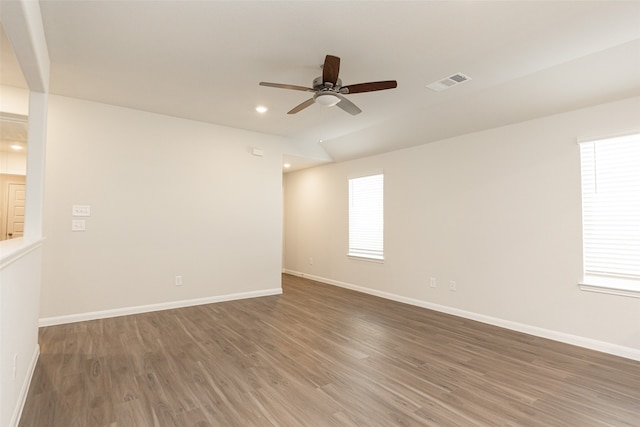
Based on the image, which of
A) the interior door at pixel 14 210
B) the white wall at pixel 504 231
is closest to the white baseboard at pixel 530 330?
the white wall at pixel 504 231

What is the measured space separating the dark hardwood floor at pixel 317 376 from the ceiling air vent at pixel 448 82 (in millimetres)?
2756

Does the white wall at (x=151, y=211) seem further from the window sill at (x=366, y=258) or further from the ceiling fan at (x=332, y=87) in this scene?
the ceiling fan at (x=332, y=87)

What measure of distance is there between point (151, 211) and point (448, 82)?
411cm

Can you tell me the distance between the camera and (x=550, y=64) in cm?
299

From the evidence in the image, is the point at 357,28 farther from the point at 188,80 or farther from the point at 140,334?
the point at 140,334

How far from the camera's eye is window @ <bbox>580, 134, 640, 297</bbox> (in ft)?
9.92

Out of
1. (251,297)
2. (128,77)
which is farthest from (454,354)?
(128,77)

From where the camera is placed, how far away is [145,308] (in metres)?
4.32

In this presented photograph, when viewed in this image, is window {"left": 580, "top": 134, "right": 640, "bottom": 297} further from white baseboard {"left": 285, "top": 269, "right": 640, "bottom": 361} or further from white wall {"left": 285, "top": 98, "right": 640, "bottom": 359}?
white baseboard {"left": 285, "top": 269, "right": 640, "bottom": 361}

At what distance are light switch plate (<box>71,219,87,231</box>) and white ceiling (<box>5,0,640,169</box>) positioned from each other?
1539 mm

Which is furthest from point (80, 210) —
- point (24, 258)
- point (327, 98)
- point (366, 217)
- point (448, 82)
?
point (448, 82)

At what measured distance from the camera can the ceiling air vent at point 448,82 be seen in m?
3.28

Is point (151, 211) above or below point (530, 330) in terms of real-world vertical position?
above

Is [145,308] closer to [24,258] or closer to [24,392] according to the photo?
[24,392]
